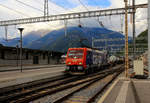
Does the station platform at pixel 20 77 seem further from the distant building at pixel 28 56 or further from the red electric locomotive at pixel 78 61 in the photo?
the distant building at pixel 28 56

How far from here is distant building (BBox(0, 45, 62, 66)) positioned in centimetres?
3675

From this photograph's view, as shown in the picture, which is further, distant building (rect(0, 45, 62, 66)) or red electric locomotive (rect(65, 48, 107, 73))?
distant building (rect(0, 45, 62, 66))

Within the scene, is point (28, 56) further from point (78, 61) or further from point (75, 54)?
point (78, 61)

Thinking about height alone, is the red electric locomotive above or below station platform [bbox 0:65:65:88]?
above

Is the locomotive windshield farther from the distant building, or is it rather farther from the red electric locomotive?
the distant building

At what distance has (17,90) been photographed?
10.5 meters

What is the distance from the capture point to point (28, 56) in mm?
44906

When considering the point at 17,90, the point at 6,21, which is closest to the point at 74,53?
the point at 17,90

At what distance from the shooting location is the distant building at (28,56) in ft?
121

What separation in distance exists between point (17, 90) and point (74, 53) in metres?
9.66

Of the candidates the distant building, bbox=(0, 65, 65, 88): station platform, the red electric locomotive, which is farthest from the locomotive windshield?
the distant building

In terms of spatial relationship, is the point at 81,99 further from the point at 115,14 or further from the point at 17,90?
the point at 115,14

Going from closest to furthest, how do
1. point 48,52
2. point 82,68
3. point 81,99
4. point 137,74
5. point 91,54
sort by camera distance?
point 81,99
point 137,74
point 82,68
point 91,54
point 48,52

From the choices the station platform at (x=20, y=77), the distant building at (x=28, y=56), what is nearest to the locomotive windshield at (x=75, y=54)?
the station platform at (x=20, y=77)
